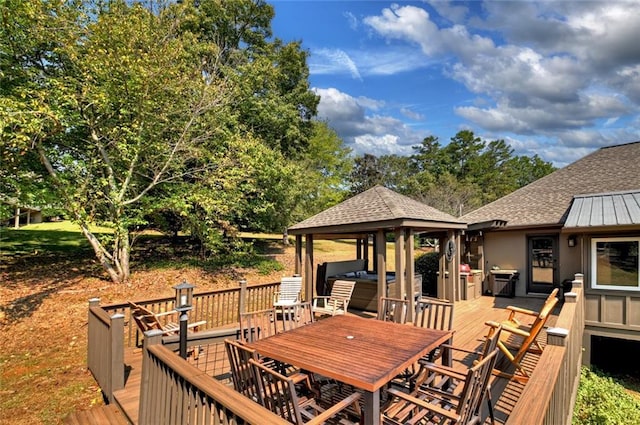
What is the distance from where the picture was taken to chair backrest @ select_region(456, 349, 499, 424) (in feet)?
8.00

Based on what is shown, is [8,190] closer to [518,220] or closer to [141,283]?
[141,283]

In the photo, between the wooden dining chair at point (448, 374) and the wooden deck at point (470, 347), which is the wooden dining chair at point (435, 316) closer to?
the wooden dining chair at point (448, 374)

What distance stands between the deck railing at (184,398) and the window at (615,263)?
8.70 meters

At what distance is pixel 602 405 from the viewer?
18.5 ft

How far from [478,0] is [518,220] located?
7.82m

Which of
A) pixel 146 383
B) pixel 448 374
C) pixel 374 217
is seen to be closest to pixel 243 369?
pixel 146 383

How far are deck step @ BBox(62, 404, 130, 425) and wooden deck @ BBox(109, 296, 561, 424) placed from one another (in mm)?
105

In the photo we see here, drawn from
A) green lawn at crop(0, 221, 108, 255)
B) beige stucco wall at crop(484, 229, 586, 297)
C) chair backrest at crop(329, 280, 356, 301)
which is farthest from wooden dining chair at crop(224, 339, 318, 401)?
green lawn at crop(0, 221, 108, 255)

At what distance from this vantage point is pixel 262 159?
13211mm

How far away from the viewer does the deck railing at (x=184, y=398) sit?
1620mm

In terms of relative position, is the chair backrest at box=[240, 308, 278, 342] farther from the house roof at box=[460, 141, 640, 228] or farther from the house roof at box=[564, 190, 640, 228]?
the house roof at box=[460, 141, 640, 228]

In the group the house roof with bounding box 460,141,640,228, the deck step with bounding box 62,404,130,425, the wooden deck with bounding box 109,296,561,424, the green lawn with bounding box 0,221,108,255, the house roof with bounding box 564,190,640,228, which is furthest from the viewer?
the green lawn with bounding box 0,221,108,255

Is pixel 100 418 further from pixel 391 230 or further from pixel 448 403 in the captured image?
pixel 391 230

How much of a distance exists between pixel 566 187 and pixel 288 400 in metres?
14.3
